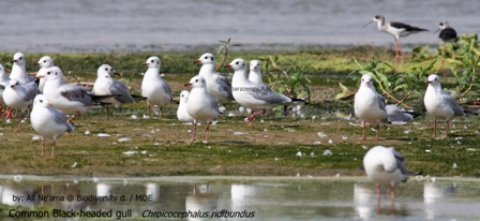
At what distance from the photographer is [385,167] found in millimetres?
12539

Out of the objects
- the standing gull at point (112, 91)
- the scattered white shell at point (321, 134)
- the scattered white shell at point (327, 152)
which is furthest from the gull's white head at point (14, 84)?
the scattered white shell at point (327, 152)

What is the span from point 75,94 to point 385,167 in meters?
7.04

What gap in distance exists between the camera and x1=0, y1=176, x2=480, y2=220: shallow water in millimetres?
11992

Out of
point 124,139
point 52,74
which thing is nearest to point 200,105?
point 124,139

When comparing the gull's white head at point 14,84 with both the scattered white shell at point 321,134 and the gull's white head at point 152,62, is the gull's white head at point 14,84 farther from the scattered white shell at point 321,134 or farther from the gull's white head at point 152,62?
the scattered white shell at point 321,134

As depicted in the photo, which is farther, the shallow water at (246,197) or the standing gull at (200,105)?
the standing gull at (200,105)

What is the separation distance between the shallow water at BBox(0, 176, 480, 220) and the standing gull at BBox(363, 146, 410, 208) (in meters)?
0.25

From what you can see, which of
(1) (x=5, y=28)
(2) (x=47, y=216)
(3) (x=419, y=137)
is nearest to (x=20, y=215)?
(2) (x=47, y=216)

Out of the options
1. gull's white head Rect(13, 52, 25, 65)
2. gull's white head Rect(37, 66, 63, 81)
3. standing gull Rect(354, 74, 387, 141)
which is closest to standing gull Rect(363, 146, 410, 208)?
standing gull Rect(354, 74, 387, 141)

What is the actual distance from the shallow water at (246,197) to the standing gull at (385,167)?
25 centimetres

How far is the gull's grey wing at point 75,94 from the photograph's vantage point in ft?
58.6

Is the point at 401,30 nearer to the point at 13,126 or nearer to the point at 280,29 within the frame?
the point at 280,29

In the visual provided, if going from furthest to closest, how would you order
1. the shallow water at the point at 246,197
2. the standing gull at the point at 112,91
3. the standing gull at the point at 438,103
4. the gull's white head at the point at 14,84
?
the standing gull at the point at 112,91, the gull's white head at the point at 14,84, the standing gull at the point at 438,103, the shallow water at the point at 246,197

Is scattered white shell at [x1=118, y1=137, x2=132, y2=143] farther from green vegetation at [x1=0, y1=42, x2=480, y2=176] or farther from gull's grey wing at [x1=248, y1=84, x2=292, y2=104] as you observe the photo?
→ gull's grey wing at [x1=248, y1=84, x2=292, y2=104]
